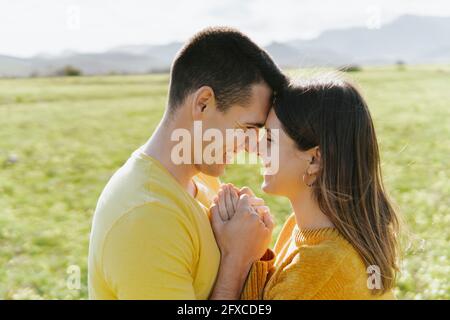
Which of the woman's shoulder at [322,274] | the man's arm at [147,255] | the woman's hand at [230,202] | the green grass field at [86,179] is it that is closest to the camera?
the man's arm at [147,255]

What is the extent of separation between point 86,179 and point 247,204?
28.5 feet

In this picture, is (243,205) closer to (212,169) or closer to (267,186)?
(267,186)

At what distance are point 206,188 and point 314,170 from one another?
0.67 meters

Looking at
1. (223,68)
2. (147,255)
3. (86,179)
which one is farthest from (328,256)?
(86,179)

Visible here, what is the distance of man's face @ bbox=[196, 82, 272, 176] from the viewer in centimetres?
316

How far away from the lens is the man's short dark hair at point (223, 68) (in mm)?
3154

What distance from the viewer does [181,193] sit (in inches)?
111

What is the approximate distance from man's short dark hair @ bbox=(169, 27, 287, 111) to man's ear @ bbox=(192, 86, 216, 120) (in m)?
0.04

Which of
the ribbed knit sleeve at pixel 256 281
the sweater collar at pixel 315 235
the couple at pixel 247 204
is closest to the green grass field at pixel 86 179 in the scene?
the couple at pixel 247 204

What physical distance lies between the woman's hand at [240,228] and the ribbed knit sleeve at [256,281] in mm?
44

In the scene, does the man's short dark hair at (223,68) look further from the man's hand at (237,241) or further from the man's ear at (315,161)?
the man's hand at (237,241)

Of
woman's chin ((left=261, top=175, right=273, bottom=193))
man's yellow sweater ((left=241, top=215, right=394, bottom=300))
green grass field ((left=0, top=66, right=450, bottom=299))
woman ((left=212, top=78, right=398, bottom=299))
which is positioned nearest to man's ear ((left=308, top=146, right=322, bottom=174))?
woman ((left=212, top=78, right=398, bottom=299))

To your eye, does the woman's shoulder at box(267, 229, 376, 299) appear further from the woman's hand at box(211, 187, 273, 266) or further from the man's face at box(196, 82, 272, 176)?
the man's face at box(196, 82, 272, 176)
